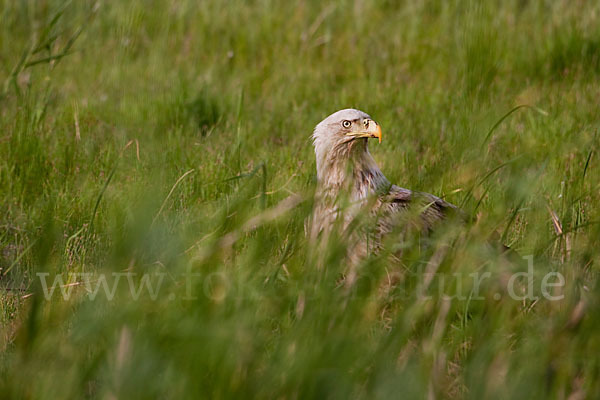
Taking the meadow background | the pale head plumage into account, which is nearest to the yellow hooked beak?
the pale head plumage

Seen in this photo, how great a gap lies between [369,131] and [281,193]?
53 cm

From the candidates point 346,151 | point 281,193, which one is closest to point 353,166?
point 346,151

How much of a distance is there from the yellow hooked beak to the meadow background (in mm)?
244

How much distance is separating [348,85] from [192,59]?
1155mm

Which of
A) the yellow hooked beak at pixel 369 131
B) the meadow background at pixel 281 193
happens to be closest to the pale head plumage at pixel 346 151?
the yellow hooked beak at pixel 369 131

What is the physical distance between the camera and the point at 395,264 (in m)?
2.75

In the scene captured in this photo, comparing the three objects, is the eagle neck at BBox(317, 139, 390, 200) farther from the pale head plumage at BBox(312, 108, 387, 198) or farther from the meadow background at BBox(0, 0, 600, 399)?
the meadow background at BBox(0, 0, 600, 399)

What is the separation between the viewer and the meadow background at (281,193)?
1.94m

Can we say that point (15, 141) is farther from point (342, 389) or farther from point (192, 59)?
point (342, 389)

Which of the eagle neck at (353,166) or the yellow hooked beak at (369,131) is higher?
the yellow hooked beak at (369,131)

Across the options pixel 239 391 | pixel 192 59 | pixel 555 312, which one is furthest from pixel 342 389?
pixel 192 59

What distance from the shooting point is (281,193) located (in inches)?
155

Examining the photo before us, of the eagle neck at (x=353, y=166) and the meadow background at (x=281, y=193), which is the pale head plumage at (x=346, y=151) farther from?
the meadow background at (x=281, y=193)

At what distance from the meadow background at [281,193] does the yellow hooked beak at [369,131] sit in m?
0.24
